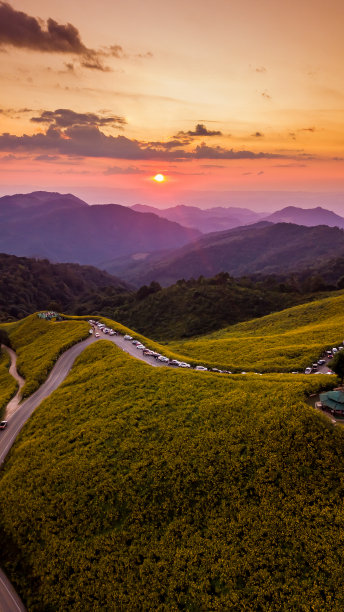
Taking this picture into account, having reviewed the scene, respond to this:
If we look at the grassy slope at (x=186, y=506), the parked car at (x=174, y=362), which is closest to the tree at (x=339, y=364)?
the grassy slope at (x=186, y=506)

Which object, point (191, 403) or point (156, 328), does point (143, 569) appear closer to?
point (191, 403)

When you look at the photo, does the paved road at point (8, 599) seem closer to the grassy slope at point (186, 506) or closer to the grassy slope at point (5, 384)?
the grassy slope at point (186, 506)

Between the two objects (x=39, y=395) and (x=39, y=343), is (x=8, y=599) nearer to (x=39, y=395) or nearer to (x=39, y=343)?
(x=39, y=395)

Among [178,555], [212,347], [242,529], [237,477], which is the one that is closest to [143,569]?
[178,555]

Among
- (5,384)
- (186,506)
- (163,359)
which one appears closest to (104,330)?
(5,384)

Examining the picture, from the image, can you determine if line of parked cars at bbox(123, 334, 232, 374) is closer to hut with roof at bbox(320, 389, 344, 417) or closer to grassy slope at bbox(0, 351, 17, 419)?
hut with roof at bbox(320, 389, 344, 417)

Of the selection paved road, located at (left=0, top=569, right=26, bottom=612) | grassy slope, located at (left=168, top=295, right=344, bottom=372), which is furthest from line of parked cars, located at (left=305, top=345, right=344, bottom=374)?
paved road, located at (left=0, top=569, right=26, bottom=612)
